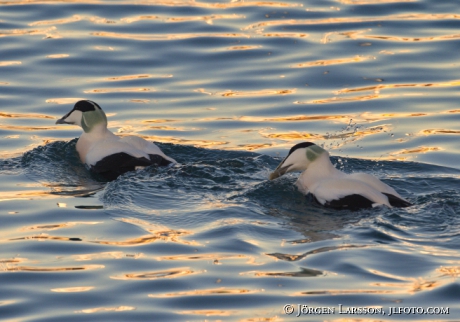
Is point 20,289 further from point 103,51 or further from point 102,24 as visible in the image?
point 102,24

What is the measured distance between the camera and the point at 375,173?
30.9 feet

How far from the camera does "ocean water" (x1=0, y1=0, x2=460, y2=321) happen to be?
634cm

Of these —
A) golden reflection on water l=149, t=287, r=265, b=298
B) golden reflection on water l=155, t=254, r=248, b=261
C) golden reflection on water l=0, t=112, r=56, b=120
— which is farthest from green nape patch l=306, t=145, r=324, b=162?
golden reflection on water l=0, t=112, r=56, b=120

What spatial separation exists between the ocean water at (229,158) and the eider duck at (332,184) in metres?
0.12

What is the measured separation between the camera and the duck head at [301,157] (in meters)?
8.73

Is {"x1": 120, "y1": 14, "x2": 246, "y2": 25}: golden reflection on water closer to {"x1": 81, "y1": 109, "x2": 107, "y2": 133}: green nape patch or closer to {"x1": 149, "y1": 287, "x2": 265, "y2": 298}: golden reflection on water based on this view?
{"x1": 81, "y1": 109, "x2": 107, "y2": 133}: green nape patch

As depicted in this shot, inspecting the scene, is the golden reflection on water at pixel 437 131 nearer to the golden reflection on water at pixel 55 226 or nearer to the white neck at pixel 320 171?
the white neck at pixel 320 171

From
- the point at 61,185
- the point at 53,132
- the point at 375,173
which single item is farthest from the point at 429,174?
the point at 53,132

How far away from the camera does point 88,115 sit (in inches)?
395

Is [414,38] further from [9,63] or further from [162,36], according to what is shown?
[9,63]

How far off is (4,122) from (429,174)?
511cm

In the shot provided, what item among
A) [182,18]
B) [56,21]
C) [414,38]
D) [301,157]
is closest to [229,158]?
[301,157]

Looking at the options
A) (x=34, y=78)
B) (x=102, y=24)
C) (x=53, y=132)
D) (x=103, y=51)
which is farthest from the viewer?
(x=102, y=24)

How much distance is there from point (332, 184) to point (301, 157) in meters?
0.62
